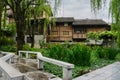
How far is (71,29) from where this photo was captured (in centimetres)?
4125

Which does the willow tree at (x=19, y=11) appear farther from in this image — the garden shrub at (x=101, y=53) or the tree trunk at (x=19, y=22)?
the garden shrub at (x=101, y=53)

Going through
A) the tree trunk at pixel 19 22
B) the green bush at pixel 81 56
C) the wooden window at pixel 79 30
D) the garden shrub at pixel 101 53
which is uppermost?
the tree trunk at pixel 19 22

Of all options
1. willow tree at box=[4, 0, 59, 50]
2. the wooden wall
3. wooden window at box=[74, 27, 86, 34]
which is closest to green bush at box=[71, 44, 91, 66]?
willow tree at box=[4, 0, 59, 50]

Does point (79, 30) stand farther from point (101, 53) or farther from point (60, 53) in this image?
point (60, 53)

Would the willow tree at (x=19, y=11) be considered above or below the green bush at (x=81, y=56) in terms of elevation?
above

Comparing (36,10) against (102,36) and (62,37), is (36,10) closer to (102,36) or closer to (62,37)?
(102,36)

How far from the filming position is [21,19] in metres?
15.6

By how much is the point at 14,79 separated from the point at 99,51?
13.2 metres

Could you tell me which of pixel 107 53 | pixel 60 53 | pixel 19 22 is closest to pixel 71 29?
pixel 107 53

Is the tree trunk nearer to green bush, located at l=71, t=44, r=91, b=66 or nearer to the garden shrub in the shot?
the garden shrub

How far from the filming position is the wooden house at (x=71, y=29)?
40.6 metres

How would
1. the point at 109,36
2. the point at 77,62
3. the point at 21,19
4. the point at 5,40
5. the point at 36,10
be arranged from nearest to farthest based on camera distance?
Result: 1. the point at 77,62
2. the point at 21,19
3. the point at 36,10
4. the point at 5,40
5. the point at 109,36

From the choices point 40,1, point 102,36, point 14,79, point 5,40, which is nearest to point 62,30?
point 102,36

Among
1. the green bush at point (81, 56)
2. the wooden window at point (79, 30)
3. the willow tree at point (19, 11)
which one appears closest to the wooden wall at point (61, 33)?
the wooden window at point (79, 30)
